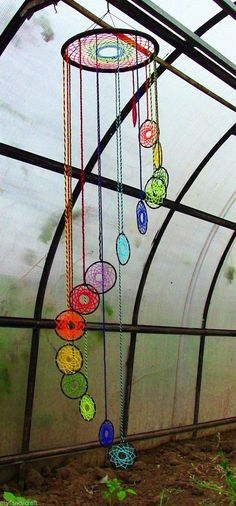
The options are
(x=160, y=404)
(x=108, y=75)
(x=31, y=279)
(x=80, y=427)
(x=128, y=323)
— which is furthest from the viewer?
(x=160, y=404)

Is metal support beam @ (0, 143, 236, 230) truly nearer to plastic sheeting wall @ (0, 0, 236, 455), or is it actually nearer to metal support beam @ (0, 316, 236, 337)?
plastic sheeting wall @ (0, 0, 236, 455)

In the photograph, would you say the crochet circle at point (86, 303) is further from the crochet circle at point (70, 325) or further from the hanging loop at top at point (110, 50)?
the hanging loop at top at point (110, 50)

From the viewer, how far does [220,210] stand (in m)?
5.44

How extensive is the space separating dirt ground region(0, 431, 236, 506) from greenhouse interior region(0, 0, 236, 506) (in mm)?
17

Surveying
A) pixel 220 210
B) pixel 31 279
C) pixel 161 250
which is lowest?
pixel 31 279

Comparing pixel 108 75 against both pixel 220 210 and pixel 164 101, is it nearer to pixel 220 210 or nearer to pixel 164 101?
pixel 164 101

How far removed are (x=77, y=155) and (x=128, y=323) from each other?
1774 millimetres

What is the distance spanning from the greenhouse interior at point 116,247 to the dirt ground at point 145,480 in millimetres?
17

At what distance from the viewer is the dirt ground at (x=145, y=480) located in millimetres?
4035

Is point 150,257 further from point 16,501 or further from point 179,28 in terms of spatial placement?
point 16,501

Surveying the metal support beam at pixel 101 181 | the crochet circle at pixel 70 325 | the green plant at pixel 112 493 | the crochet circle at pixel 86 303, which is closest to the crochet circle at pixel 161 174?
the metal support beam at pixel 101 181

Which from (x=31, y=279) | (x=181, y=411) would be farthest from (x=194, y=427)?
(x=31, y=279)

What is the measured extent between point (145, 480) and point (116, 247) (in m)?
2.23

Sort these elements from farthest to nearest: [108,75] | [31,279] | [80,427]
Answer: [80,427] < [31,279] < [108,75]
